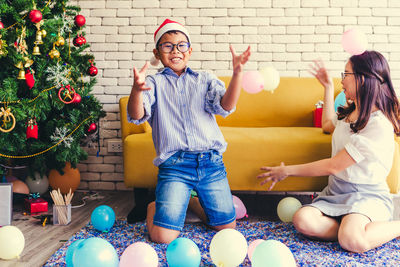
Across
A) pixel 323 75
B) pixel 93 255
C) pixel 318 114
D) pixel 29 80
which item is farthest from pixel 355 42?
pixel 29 80

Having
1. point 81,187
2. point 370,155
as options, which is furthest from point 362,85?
point 81,187

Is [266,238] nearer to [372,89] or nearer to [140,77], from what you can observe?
[372,89]

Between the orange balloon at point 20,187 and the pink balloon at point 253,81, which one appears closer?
the pink balloon at point 253,81

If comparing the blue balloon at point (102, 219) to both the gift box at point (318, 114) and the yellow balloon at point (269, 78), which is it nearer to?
the yellow balloon at point (269, 78)

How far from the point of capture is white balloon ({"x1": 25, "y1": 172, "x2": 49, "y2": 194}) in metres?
2.46

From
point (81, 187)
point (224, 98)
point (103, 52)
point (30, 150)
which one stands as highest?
point (103, 52)

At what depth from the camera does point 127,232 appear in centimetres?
184

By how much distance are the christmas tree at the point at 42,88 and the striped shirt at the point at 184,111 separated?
2.43 feet

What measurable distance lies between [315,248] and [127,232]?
0.93 meters

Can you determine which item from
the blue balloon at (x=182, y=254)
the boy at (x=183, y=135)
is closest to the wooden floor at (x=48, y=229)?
the boy at (x=183, y=135)

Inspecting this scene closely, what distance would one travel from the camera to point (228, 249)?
1.33m

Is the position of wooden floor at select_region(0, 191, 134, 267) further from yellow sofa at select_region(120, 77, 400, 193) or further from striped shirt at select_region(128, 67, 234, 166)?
striped shirt at select_region(128, 67, 234, 166)

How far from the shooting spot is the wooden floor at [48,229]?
154 centimetres

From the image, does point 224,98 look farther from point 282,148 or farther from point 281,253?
point 281,253
